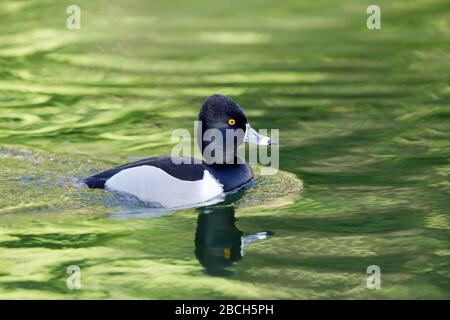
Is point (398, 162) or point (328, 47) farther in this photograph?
point (328, 47)

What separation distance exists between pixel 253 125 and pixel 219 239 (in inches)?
151

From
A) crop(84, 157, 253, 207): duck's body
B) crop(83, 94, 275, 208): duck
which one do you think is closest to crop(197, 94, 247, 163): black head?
crop(83, 94, 275, 208): duck

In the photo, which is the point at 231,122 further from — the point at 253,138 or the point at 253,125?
the point at 253,125

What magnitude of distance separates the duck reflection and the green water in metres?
0.02

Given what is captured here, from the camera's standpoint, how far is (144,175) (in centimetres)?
1047

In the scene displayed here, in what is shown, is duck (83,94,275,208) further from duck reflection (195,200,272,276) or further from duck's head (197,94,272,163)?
duck reflection (195,200,272,276)

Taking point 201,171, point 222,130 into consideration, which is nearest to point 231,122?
point 222,130

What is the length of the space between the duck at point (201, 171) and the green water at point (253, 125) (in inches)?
7.2

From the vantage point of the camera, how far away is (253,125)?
1327cm

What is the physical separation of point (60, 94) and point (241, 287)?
769 cm

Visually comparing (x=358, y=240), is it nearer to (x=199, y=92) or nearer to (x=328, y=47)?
(x=199, y=92)

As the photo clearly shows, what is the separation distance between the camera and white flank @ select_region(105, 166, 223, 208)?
10406 millimetres

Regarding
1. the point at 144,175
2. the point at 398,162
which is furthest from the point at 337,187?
the point at 144,175

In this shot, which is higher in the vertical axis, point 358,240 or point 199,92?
point 199,92
